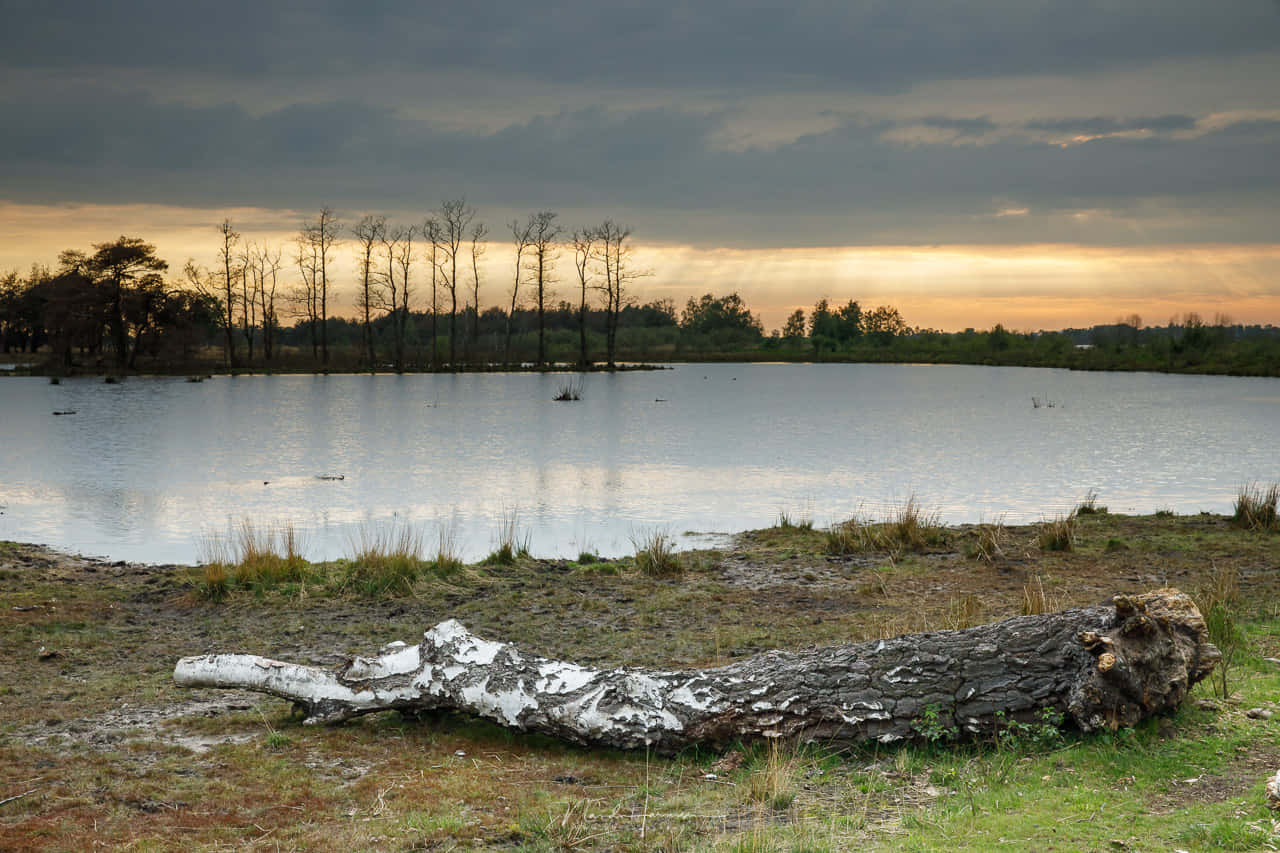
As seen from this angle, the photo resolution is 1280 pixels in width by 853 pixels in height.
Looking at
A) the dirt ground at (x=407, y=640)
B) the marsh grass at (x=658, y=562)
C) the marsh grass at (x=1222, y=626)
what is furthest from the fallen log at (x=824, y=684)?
the marsh grass at (x=658, y=562)

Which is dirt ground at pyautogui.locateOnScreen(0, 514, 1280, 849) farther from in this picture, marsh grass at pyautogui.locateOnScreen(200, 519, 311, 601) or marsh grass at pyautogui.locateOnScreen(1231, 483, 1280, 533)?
marsh grass at pyautogui.locateOnScreen(1231, 483, 1280, 533)

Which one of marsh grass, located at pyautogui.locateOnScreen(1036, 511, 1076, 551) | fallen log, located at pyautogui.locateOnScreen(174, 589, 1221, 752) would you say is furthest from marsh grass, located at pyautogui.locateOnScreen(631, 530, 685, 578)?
fallen log, located at pyautogui.locateOnScreen(174, 589, 1221, 752)

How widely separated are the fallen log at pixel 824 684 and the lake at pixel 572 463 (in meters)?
6.92

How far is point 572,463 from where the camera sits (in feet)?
79.9

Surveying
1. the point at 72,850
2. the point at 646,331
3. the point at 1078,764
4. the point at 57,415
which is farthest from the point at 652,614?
the point at 646,331

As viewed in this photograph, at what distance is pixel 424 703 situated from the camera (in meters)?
5.86

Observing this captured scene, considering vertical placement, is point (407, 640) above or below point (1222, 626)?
below

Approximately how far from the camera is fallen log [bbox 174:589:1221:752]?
5.04 metres

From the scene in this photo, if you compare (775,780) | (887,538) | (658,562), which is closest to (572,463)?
(887,538)

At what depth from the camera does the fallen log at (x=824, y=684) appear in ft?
16.5

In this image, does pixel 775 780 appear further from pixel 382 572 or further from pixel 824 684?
pixel 382 572

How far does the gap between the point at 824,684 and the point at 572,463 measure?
62.9 ft

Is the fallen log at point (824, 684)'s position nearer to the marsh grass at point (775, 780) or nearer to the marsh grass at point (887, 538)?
the marsh grass at point (775, 780)

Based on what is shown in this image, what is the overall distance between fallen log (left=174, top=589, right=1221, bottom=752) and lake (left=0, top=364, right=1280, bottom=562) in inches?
273
